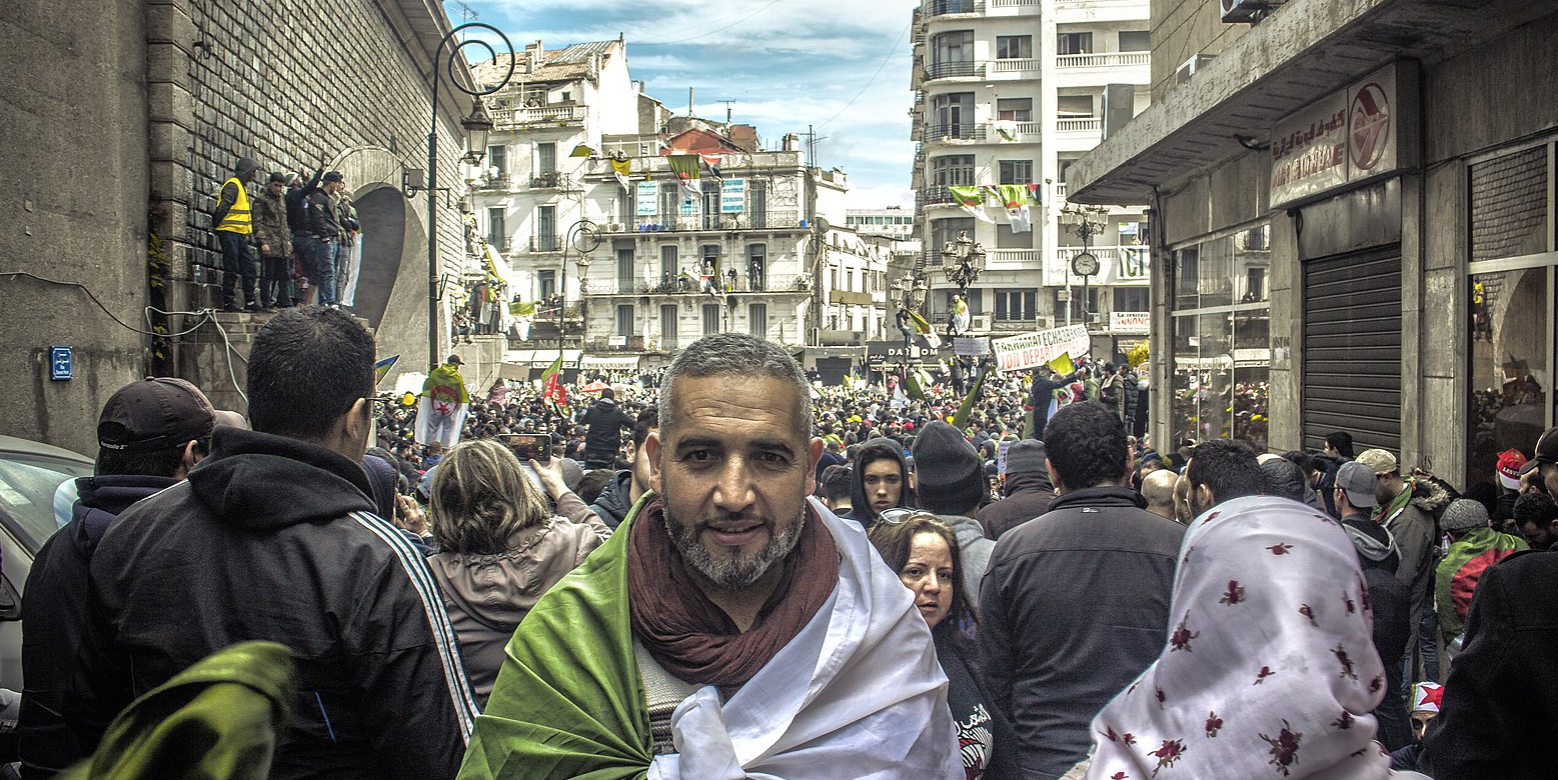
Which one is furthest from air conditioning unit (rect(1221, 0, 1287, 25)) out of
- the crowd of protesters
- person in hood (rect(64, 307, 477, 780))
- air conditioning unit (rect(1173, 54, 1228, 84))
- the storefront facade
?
person in hood (rect(64, 307, 477, 780))

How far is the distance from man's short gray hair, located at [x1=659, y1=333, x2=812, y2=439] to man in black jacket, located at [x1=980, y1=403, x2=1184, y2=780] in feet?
4.30

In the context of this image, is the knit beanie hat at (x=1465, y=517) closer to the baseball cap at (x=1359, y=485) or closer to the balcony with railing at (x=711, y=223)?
the baseball cap at (x=1359, y=485)

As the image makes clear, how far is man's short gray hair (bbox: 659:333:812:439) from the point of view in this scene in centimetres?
219

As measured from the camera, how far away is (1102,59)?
5125 centimetres

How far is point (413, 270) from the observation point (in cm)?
2453

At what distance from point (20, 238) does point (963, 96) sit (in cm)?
4908

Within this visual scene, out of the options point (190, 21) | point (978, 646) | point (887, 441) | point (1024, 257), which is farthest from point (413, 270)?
point (1024, 257)

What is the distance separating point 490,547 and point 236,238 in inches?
428

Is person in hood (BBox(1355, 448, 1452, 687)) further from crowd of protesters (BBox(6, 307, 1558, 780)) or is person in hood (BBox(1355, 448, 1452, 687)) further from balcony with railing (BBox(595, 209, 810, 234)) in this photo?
balcony with railing (BBox(595, 209, 810, 234))

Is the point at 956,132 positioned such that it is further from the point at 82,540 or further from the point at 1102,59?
→ the point at 82,540

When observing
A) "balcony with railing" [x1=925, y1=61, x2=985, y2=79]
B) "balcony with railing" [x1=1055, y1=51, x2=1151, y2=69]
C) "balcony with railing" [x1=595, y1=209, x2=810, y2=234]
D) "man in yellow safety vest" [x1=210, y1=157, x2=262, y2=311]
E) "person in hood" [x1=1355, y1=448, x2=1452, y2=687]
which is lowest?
"person in hood" [x1=1355, y1=448, x2=1452, y2=687]

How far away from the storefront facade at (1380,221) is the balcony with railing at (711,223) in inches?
2019

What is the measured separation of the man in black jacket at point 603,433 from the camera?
10922 mm

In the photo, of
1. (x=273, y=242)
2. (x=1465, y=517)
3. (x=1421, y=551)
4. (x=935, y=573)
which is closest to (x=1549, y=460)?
(x=1465, y=517)
